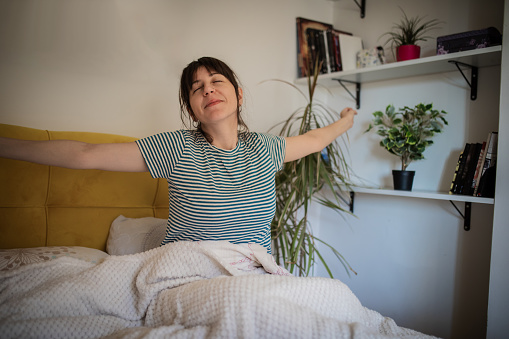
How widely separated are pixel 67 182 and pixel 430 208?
74.7 inches

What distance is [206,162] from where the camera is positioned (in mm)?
1426

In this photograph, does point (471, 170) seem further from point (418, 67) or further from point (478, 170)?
point (418, 67)

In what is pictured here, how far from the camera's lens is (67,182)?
5.27 feet

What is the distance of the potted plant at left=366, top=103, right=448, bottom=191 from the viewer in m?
2.20

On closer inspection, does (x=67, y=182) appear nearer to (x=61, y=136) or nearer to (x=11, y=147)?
(x=61, y=136)

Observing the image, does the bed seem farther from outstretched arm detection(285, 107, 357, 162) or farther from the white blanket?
outstretched arm detection(285, 107, 357, 162)

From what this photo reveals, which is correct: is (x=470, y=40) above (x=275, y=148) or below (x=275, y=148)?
above

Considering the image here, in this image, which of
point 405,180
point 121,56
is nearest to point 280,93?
point 405,180

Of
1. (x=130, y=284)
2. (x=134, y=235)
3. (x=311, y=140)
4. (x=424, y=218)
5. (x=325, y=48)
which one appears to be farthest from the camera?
(x=325, y=48)

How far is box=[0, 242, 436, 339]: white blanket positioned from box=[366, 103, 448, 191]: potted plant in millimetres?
1302

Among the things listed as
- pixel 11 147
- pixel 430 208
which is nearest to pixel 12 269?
pixel 11 147

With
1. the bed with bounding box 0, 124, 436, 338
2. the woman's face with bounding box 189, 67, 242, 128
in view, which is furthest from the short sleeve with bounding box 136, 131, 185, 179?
the bed with bounding box 0, 124, 436, 338

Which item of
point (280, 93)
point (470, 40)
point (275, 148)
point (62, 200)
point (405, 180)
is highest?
point (470, 40)

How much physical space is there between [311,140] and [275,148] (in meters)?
0.22
